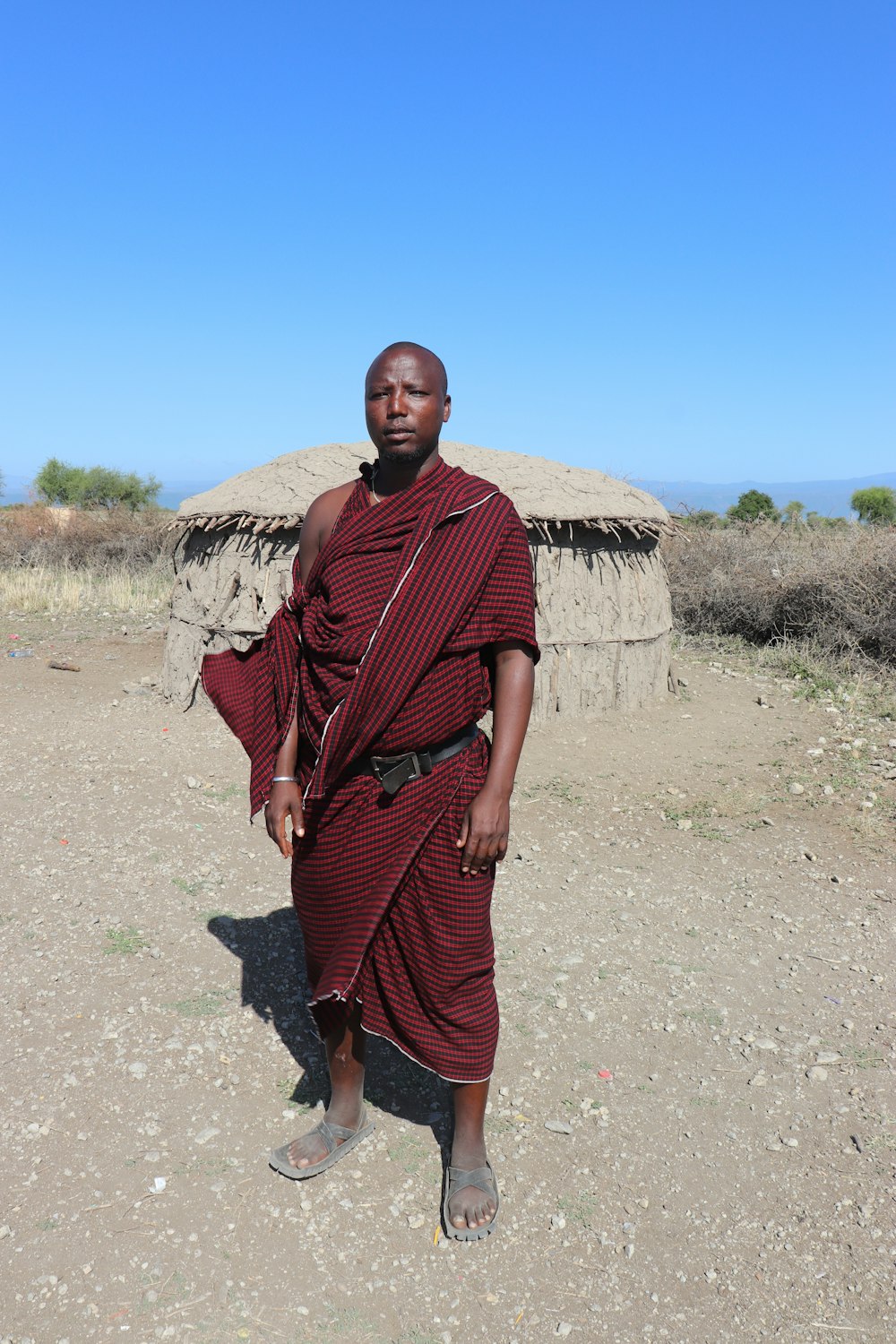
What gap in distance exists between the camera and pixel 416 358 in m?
1.95

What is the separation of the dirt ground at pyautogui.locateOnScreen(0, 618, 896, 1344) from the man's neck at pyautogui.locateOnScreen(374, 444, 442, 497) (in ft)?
5.32

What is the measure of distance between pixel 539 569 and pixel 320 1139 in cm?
456

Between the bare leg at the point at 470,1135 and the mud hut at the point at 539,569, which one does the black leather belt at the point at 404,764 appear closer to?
the bare leg at the point at 470,1135

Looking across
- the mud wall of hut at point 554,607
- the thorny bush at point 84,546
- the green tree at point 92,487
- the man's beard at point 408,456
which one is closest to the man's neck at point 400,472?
the man's beard at point 408,456

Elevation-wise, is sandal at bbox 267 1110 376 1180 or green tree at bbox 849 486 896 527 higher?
green tree at bbox 849 486 896 527

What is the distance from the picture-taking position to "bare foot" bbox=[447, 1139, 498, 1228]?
80.1 inches

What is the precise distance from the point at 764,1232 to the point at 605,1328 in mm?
473

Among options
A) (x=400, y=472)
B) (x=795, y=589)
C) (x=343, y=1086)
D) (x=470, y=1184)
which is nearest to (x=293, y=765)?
(x=400, y=472)

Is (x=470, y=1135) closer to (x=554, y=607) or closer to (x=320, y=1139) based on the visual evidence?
(x=320, y=1139)

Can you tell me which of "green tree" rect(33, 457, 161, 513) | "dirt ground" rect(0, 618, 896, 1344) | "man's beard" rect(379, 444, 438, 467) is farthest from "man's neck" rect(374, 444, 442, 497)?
"green tree" rect(33, 457, 161, 513)

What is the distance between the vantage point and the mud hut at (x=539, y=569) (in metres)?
6.23

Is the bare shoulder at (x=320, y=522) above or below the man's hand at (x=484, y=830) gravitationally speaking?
above

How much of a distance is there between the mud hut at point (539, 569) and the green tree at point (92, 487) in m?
18.0

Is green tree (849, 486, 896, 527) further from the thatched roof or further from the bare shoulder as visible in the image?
the bare shoulder
